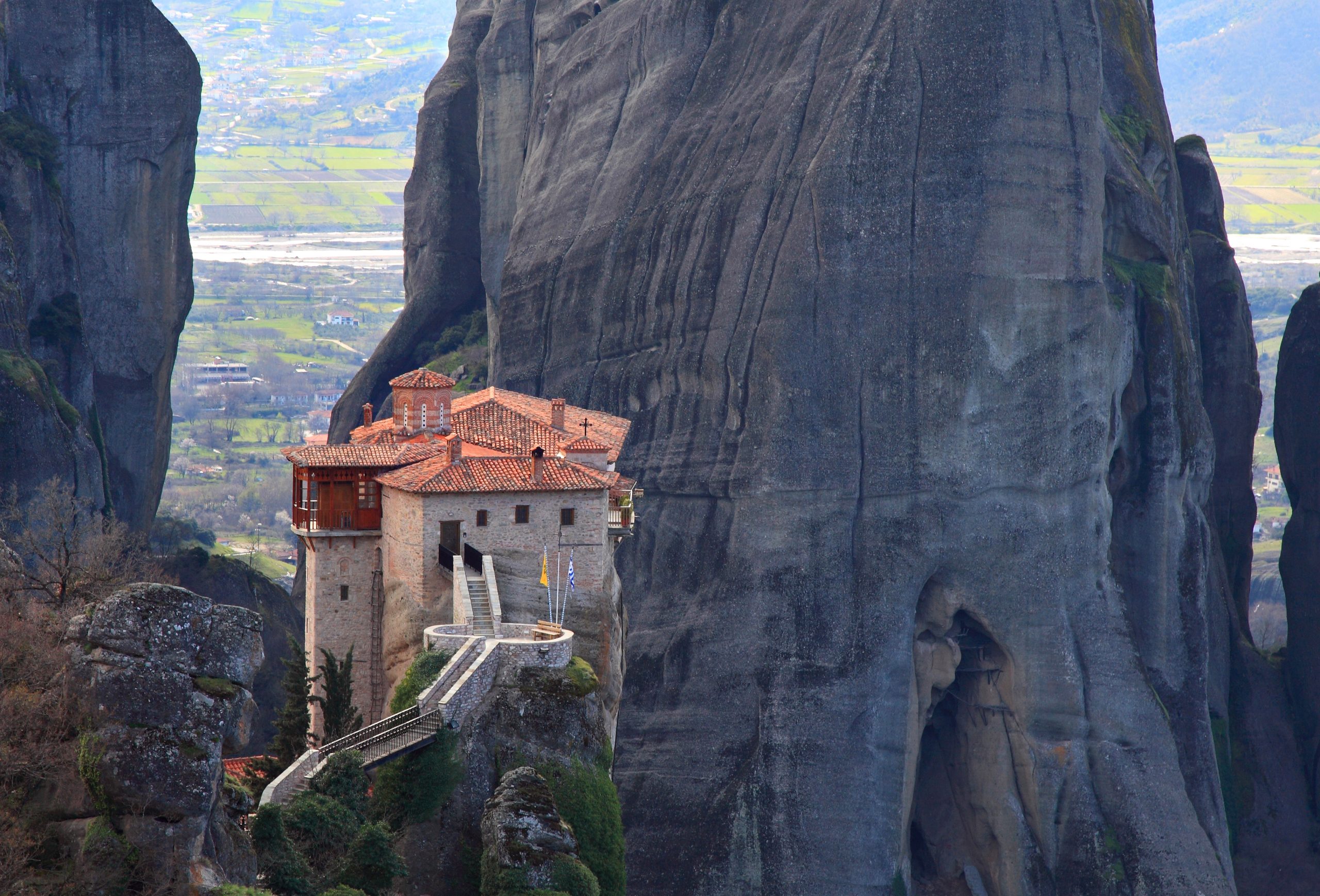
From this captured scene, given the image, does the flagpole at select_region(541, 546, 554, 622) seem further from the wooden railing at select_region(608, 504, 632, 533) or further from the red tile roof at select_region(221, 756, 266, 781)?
the red tile roof at select_region(221, 756, 266, 781)

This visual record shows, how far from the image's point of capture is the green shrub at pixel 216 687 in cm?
2806

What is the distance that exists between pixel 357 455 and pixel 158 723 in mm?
19079

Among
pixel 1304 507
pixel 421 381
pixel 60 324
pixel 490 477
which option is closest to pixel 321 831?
pixel 490 477

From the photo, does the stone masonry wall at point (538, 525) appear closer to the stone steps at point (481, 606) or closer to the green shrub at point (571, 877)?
the stone steps at point (481, 606)

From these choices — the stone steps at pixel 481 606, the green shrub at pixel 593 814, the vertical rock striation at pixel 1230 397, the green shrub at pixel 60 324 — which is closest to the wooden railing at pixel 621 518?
the stone steps at pixel 481 606

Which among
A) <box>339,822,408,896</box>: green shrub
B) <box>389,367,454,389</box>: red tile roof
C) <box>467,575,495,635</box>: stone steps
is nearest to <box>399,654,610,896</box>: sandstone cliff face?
<box>467,575,495,635</box>: stone steps

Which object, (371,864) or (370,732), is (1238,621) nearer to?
(370,732)

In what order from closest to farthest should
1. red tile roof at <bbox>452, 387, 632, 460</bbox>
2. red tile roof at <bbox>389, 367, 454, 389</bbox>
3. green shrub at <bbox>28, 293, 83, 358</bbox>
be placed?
1. red tile roof at <bbox>452, 387, 632, 460</bbox>
2. red tile roof at <bbox>389, 367, 454, 389</bbox>
3. green shrub at <bbox>28, 293, 83, 358</bbox>

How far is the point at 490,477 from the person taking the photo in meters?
44.2

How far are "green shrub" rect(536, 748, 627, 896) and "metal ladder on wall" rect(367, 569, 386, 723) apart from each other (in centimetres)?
788

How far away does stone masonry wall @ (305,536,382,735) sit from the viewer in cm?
4594

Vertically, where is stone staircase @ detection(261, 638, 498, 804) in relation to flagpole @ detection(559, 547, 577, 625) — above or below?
below

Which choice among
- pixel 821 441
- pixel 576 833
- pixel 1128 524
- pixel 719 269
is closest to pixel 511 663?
pixel 576 833

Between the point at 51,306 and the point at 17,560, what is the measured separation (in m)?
39.9
